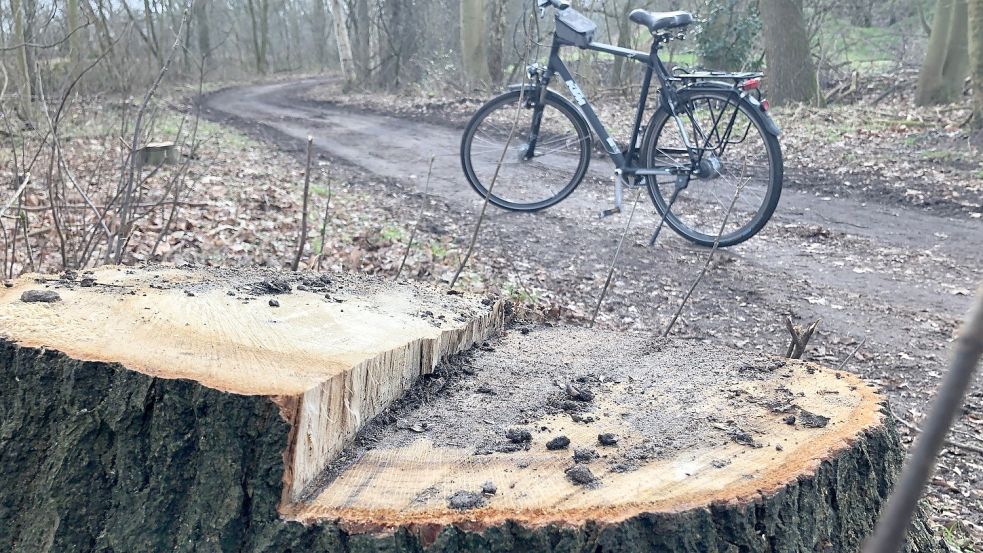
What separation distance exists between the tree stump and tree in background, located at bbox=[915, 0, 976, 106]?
32.2ft

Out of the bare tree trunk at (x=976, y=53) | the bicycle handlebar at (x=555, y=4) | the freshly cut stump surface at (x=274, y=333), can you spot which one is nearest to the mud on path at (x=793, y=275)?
the freshly cut stump surface at (x=274, y=333)

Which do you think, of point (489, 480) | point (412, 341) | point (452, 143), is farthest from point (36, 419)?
point (452, 143)

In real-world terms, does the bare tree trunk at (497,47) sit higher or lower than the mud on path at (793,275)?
higher

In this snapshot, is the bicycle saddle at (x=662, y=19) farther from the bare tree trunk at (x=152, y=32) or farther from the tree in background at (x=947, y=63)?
the tree in background at (x=947, y=63)

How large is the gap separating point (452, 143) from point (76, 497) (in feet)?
26.0

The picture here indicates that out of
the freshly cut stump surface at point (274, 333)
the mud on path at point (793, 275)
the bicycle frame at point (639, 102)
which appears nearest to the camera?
the freshly cut stump surface at point (274, 333)

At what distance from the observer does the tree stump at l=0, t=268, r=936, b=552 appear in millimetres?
1452

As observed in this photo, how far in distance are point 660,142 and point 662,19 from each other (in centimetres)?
85

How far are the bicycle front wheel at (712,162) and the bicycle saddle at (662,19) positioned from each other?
442 mm

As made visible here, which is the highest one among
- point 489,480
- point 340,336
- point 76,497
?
point 340,336

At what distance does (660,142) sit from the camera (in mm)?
5426

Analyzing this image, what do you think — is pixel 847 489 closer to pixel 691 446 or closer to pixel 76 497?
pixel 691 446

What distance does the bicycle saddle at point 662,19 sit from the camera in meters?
4.94

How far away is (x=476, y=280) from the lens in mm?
4570
